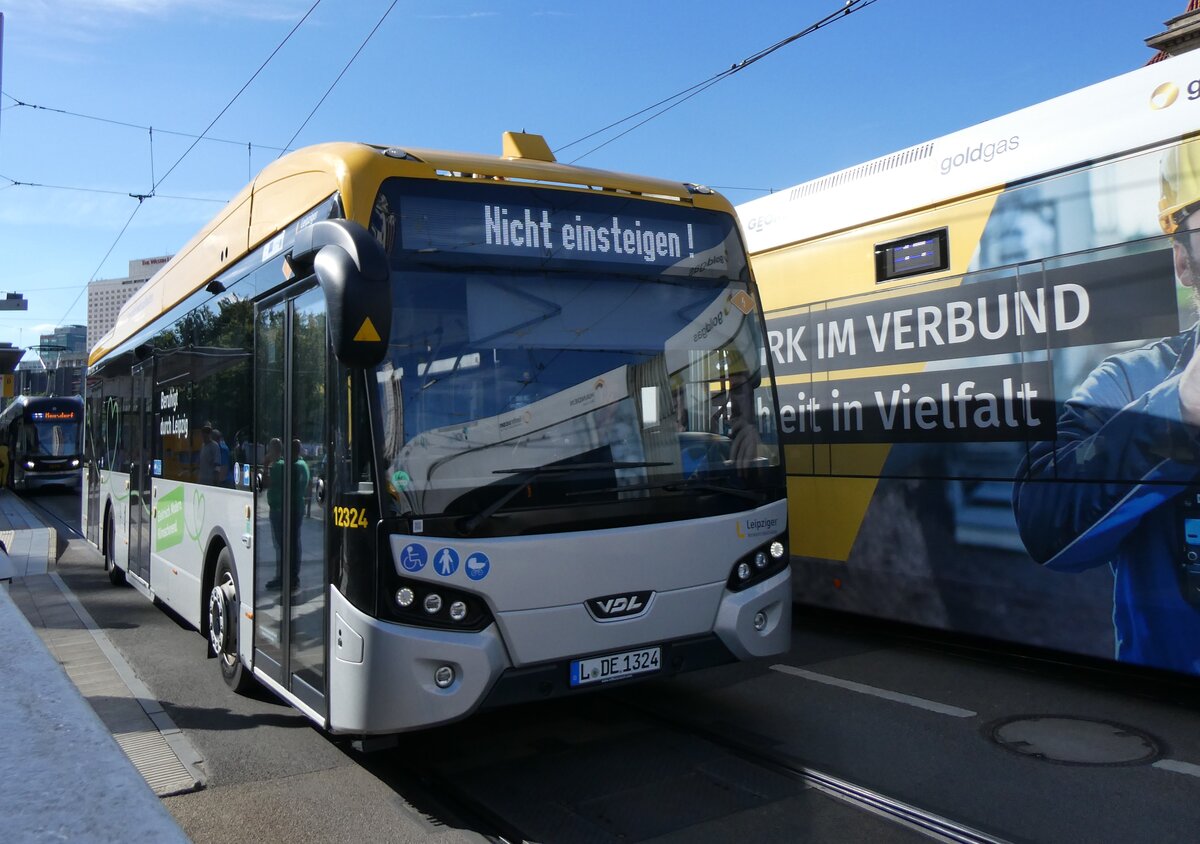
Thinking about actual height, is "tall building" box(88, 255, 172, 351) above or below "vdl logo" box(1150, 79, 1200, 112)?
above

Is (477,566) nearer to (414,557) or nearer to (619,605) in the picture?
(414,557)

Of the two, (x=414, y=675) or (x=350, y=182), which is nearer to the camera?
(x=414, y=675)

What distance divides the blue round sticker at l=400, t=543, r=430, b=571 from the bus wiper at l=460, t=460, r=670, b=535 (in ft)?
0.68

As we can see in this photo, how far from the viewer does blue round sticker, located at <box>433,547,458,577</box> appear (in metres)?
4.55

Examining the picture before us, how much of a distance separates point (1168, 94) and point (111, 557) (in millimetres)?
Result: 11732

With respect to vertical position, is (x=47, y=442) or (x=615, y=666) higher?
(x=47, y=442)

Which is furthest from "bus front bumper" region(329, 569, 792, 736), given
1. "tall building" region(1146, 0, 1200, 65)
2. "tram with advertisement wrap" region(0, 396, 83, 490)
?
"tram with advertisement wrap" region(0, 396, 83, 490)

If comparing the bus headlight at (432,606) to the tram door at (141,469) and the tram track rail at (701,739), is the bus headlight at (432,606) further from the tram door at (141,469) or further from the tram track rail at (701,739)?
the tram door at (141,469)

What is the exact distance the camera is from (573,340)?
504cm

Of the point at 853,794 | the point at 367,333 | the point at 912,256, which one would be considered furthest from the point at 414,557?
the point at 912,256

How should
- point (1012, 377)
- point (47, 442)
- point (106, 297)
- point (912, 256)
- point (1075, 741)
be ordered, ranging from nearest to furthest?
point (1075, 741) → point (1012, 377) → point (912, 256) → point (47, 442) → point (106, 297)

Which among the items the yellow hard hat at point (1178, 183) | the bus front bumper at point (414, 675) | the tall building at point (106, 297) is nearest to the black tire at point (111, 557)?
the bus front bumper at point (414, 675)

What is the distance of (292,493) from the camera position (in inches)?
216

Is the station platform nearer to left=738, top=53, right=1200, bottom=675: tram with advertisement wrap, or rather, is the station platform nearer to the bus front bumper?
the bus front bumper
